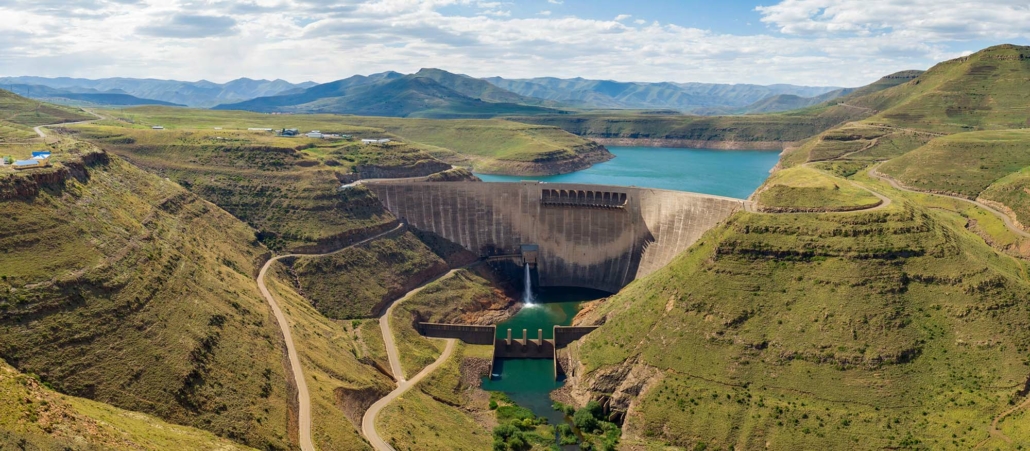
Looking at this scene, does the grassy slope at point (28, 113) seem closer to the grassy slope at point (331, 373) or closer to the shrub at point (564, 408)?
the grassy slope at point (331, 373)

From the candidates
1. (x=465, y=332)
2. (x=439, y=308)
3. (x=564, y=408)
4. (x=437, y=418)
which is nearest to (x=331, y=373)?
(x=437, y=418)

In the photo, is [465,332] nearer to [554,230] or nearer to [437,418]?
[437,418]

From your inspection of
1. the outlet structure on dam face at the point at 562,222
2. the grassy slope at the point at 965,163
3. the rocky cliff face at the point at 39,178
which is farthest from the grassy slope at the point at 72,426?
the grassy slope at the point at 965,163

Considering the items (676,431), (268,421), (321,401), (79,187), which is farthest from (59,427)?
(676,431)

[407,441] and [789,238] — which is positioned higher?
[789,238]

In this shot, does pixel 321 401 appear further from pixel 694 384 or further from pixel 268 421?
pixel 694 384

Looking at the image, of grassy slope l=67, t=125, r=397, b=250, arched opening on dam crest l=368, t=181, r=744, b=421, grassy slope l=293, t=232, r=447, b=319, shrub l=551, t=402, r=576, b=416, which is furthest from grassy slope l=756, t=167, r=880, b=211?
grassy slope l=67, t=125, r=397, b=250
